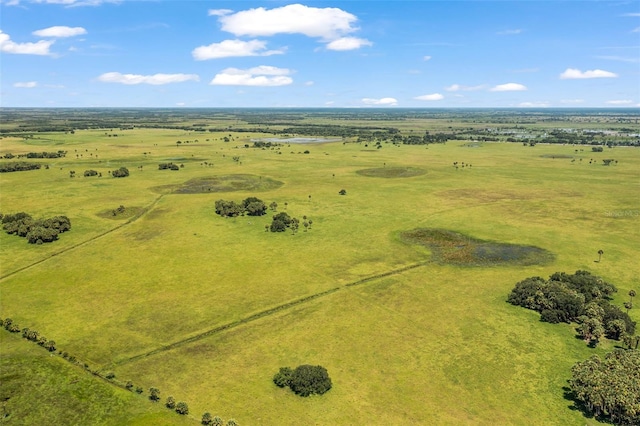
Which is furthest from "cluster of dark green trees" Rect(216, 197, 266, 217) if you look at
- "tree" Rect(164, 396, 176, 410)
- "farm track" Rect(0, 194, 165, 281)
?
"tree" Rect(164, 396, 176, 410)

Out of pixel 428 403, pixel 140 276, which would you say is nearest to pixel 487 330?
pixel 428 403

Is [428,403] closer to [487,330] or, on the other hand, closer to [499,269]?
[487,330]

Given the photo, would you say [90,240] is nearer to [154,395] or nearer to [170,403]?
[154,395]

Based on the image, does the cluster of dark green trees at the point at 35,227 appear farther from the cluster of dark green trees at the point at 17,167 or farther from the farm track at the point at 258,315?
the cluster of dark green trees at the point at 17,167

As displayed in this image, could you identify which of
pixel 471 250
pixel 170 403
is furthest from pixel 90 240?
pixel 471 250

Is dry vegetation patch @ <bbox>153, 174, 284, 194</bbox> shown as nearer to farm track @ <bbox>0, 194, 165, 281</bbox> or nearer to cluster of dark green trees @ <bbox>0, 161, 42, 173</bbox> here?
farm track @ <bbox>0, 194, 165, 281</bbox>

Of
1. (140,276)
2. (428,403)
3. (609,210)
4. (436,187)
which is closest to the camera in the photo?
(428,403)

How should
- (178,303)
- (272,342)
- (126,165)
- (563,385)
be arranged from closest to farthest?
(563,385)
(272,342)
(178,303)
(126,165)

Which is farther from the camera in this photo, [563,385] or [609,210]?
[609,210]
